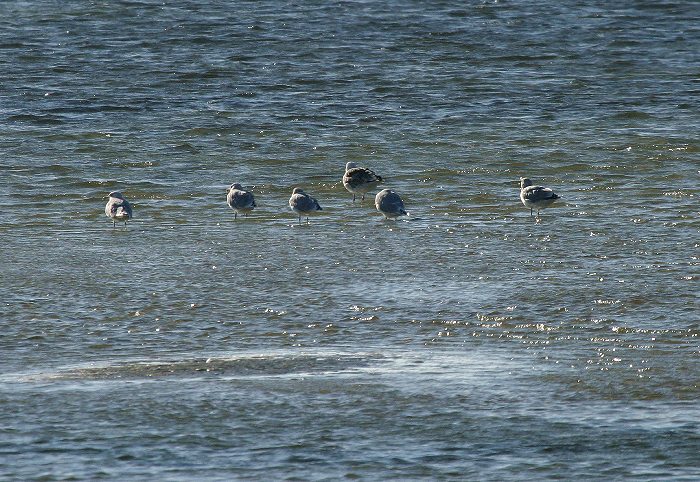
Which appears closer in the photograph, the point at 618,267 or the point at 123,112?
the point at 618,267

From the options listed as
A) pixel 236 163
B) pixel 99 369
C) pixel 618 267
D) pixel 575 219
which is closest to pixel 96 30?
pixel 236 163

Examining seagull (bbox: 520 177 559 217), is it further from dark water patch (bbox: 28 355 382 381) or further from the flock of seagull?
dark water patch (bbox: 28 355 382 381)

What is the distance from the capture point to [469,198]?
14.3 metres

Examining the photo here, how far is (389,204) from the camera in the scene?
1313cm

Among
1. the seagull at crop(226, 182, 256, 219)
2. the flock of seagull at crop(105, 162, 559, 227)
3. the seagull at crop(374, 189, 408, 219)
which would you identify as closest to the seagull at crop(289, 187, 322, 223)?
the flock of seagull at crop(105, 162, 559, 227)

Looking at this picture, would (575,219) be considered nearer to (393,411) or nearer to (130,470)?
(393,411)

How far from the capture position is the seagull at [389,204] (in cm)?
1313

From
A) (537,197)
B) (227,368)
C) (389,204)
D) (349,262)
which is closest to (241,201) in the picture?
(389,204)

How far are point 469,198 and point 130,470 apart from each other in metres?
8.09

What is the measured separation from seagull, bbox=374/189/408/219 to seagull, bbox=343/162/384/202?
3.54 feet

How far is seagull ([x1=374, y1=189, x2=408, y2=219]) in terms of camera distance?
517 inches

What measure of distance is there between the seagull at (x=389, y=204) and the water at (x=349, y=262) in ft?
0.73

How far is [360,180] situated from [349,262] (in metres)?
3.14

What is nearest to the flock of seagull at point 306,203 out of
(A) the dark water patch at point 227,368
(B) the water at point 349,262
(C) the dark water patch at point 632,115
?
(B) the water at point 349,262
